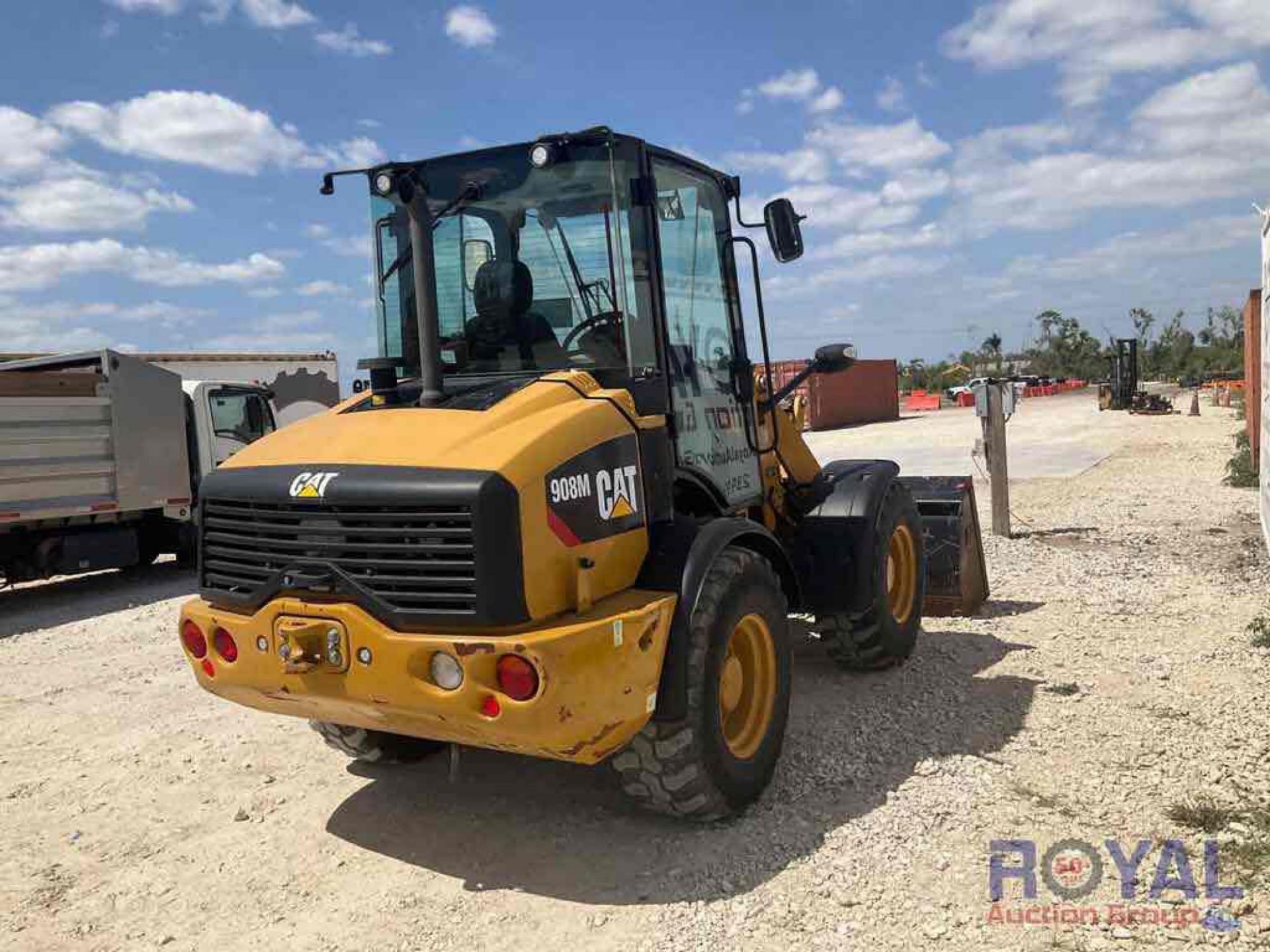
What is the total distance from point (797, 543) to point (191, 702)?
371 centimetres

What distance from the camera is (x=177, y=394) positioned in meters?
11.3

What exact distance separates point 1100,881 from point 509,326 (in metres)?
3.00

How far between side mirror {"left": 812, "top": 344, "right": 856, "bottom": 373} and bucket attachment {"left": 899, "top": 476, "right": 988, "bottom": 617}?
6.26ft

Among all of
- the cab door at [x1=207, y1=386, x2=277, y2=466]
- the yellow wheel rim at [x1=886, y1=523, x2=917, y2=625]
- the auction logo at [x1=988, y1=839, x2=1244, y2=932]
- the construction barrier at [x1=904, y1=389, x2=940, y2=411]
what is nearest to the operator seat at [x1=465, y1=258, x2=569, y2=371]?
the auction logo at [x1=988, y1=839, x2=1244, y2=932]

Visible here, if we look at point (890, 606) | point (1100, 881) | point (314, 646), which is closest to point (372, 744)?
point (314, 646)

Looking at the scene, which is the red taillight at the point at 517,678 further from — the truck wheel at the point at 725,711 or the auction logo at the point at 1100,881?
the auction logo at the point at 1100,881

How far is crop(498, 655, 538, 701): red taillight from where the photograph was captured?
10.6 feet

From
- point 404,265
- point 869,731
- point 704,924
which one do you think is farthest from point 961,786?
point 404,265

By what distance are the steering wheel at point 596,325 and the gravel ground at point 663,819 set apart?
192cm

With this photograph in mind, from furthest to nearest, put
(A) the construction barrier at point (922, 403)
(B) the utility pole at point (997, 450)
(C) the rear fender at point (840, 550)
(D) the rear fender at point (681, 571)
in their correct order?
(A) the construction barrier at point (922, 403) < (B) the utility pole at point (997, 450) < (C) the rear fender at point (840, 550) < (D) the rear fender at point (681, 571)

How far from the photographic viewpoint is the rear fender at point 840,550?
528 cm

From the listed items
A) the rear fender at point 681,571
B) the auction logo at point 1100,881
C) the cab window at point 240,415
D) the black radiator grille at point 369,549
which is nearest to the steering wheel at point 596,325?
the rear fender at point 681,571

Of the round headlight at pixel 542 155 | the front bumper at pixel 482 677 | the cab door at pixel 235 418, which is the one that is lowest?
the front bumper at pixel 482 677

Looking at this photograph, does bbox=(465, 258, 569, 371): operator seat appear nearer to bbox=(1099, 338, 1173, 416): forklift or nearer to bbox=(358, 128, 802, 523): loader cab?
bbox=(358, 128, 802, 523): loader cab
